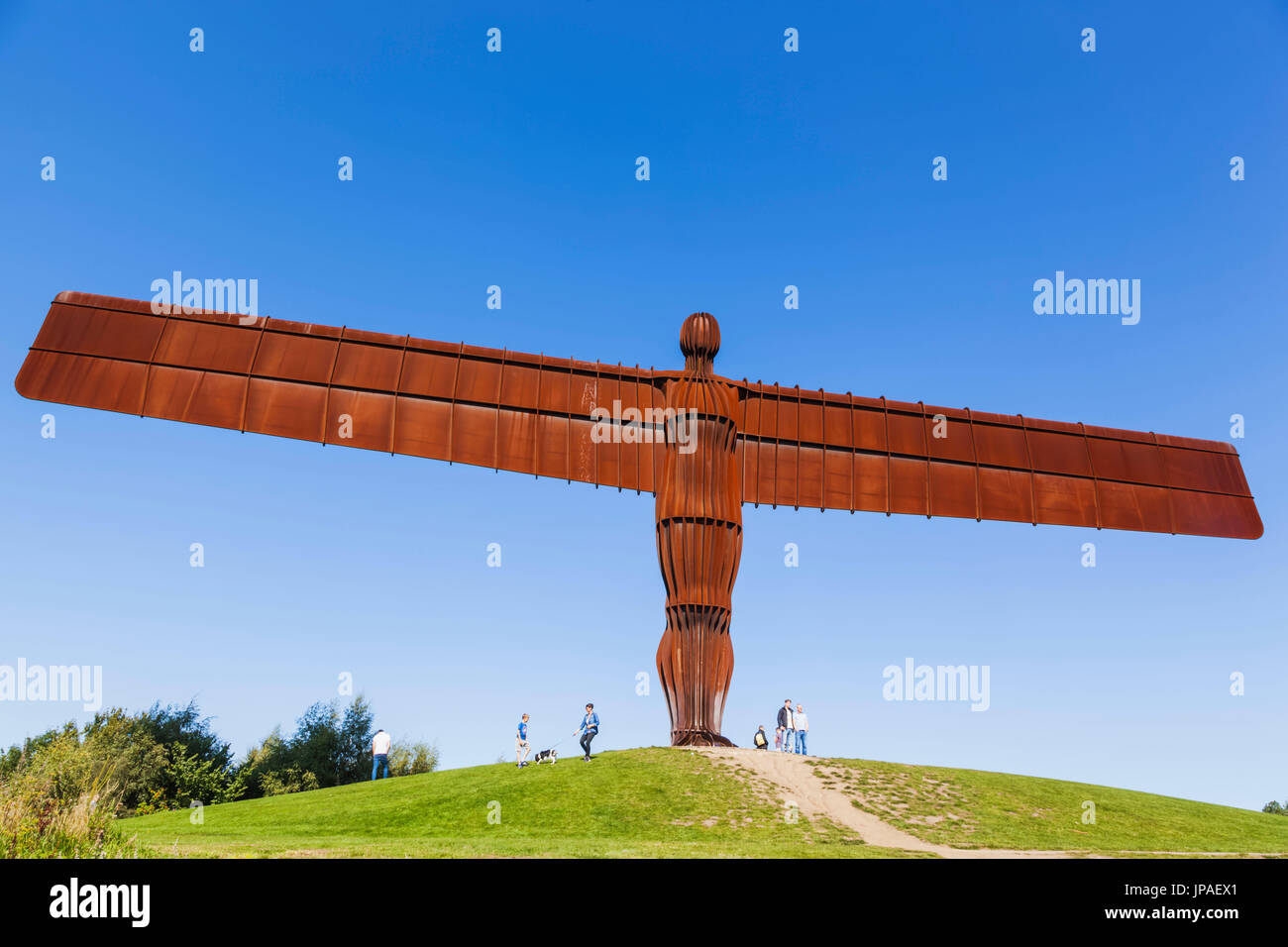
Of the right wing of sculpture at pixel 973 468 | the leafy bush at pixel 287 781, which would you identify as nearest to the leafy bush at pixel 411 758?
the leafy bush at pixel 287 781

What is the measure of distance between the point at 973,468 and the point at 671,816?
49.5 ft

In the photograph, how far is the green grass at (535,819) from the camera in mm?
14414

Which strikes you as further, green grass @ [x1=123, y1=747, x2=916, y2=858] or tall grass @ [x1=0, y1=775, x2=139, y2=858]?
green grass @ [x1=123, y1=747, x2=916, y2=858]

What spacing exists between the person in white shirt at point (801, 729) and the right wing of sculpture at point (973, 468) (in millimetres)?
6149

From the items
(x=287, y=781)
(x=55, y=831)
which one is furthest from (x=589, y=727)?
(x=287, y=781)

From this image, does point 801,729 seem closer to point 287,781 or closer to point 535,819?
point 535,819

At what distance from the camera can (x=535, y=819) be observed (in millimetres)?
18688

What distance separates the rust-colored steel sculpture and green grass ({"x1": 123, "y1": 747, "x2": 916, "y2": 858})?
12.4 feet

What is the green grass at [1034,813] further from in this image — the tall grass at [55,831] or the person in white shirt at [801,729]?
the tall grass at [55,831]

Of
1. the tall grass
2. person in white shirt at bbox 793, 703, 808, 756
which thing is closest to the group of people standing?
person in white shirt at bbox 793, 703, 808, 756

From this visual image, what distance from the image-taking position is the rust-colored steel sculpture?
24.0m

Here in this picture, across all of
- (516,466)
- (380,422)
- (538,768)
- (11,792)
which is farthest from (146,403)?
(538,768)

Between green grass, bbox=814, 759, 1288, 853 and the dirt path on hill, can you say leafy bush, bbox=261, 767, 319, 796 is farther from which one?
green grass, bbox=814, 759, 1288, 853
